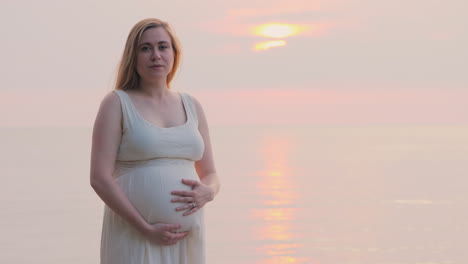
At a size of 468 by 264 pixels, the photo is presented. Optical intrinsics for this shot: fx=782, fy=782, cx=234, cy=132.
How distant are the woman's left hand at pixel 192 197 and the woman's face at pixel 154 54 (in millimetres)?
451

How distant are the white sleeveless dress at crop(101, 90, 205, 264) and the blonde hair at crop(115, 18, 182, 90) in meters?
0.09

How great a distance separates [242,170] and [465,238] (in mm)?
19733

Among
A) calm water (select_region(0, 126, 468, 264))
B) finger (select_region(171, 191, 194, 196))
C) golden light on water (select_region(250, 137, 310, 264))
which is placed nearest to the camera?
finger (select_region(171, 191, 194, 196))

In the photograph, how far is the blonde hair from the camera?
3109 mm

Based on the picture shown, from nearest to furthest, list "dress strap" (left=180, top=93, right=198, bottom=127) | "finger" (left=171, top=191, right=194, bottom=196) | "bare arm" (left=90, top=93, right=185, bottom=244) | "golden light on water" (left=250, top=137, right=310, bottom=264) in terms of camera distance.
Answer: "bare arm" (left=90, top=93, right=185, bottom=244) → "finger" (left=171, top=191, right=194, bottom=196) → "dress strap" (left=180, top=93, right=198, bottom=127) → "golden light on water" (left=250, top=137, right=310, bottom=264)

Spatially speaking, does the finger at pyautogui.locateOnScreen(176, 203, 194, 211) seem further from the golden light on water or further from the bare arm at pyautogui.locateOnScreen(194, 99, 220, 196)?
the golden light on water

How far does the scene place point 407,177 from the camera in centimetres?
3177

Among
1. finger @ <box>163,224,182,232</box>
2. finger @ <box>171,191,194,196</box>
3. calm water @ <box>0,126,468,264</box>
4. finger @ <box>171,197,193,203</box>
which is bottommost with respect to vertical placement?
calm water @ <box>0,126,468,264</box>

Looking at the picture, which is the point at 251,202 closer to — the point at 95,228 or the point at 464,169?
the point at 95,228

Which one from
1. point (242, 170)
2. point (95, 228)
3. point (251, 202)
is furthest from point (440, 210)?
point (242, 170)

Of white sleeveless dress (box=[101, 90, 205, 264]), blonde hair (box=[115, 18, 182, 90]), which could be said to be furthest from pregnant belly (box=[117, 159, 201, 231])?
blonde hair (box=[115, 18, 182, 90])

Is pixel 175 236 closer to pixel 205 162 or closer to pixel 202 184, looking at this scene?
pixel 202 184

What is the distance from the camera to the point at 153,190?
122 inches

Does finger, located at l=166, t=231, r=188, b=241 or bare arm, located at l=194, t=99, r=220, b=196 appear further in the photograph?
bare arm, located at l=194, t=99, r=220, b=196
